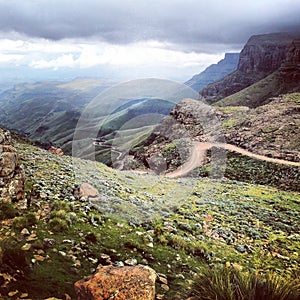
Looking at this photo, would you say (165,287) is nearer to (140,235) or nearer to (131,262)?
(131,262)

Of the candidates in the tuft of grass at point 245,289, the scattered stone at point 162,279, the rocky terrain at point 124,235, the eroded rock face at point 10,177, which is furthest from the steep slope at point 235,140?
the tuft of grass at point 245,289

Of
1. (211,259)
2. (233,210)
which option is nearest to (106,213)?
(211,259)

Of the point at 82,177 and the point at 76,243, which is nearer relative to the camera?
the point at 76,243

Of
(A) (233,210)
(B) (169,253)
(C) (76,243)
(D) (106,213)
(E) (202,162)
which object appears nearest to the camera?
(C) (76,243)

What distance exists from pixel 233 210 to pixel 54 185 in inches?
482

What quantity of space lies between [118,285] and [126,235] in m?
5.88

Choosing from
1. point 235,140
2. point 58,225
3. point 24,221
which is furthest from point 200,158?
point 24,221

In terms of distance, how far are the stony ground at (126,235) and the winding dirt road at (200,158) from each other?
2170cm

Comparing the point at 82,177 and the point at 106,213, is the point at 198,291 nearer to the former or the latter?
the point at 106,213

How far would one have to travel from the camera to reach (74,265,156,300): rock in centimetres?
662

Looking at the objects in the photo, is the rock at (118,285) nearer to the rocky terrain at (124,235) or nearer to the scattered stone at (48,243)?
the rocky terrain at (124,235)

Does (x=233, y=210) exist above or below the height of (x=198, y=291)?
below

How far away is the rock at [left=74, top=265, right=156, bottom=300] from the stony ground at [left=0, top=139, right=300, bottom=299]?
3.20 feet

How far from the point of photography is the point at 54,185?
1708cm
